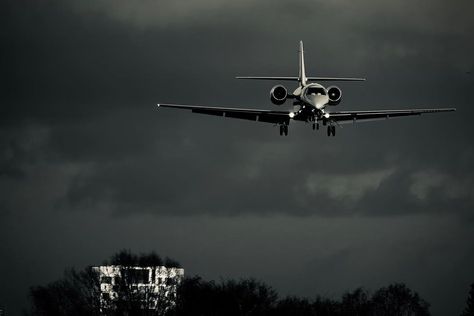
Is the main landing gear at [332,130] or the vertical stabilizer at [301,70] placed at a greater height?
the vertical stabilizer at [301,70]

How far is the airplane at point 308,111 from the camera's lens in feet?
295

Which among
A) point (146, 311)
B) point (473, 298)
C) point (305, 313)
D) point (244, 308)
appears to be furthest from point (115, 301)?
point (473, 298)

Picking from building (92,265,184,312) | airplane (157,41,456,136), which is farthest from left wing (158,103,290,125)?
building (92,265,184,312)

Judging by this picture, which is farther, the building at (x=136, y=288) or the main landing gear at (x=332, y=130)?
the building at (x=136, y=288)

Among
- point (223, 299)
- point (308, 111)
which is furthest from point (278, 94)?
point (223, 299)

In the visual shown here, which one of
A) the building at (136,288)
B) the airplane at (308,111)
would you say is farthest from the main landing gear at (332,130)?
the building at (136,288)

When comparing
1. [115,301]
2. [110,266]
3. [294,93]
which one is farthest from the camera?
[110,266]

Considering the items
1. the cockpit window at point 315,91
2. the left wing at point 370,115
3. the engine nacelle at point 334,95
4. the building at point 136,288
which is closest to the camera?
the cockpit window at point 315,91

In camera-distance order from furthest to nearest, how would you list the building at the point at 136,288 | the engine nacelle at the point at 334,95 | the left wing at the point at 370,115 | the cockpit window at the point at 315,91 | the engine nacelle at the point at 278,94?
the building at the point at 136,288, the left wing at the point at 370,115, the engine nacelle at the point at 278,94, the engine nacelle at the point at 334,95, the cockpit window at the point at 315,91

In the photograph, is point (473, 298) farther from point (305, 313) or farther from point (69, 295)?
point (69, 295)

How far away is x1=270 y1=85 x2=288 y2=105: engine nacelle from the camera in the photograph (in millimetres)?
94000

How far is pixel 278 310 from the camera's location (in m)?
130

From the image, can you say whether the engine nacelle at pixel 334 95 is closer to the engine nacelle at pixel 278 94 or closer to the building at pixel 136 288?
the engine nacelle at pixel 278 94

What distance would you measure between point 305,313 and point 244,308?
18.5 meters
